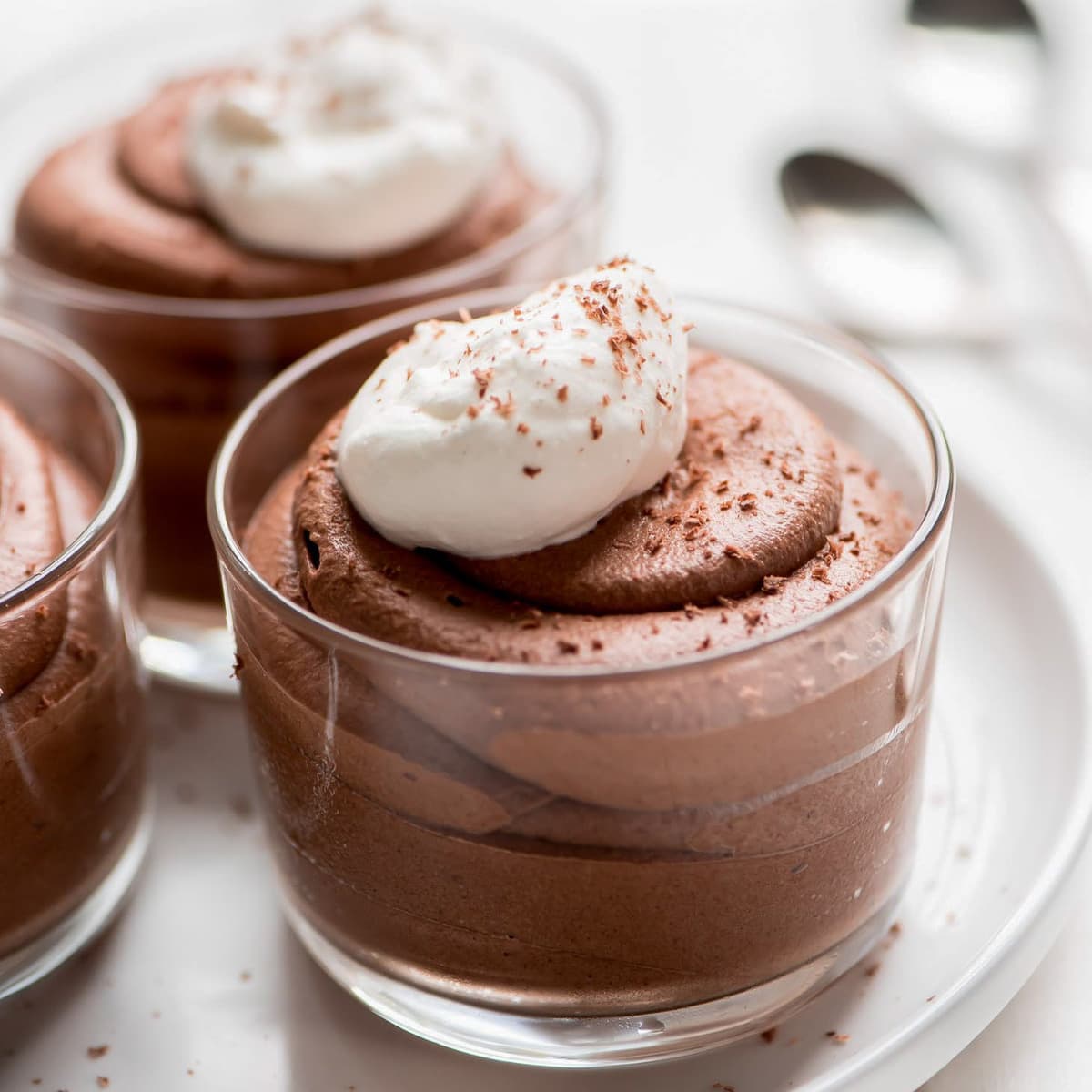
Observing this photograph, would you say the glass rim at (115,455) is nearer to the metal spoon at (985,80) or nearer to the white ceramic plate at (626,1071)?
the white ceramic plate at (626,1071)

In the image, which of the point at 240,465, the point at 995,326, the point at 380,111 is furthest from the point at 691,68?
the point at 240,465

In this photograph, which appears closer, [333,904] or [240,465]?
[333,904]

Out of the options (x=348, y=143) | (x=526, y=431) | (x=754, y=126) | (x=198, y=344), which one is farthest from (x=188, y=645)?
(x=754, y=126)

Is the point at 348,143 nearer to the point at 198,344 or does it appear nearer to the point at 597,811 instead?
the point at 198,344

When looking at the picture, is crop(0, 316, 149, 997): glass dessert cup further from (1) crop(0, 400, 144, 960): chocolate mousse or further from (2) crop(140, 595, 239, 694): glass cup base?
(2) crop(140, 595, 239, 694): glass cup base

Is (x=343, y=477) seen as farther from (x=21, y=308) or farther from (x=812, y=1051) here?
(x=21, y=308)

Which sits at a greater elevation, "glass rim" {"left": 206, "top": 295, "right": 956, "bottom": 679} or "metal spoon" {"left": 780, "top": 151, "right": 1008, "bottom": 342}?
"glass rim" {"left": 206, "top": 295, "right": 956, "bottom": 679}

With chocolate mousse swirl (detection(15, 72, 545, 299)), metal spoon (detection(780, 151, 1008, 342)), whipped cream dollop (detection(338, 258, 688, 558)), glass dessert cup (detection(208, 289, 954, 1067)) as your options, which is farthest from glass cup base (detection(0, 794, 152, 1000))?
metal spoon (detection(780, 151, 1008, 342))
